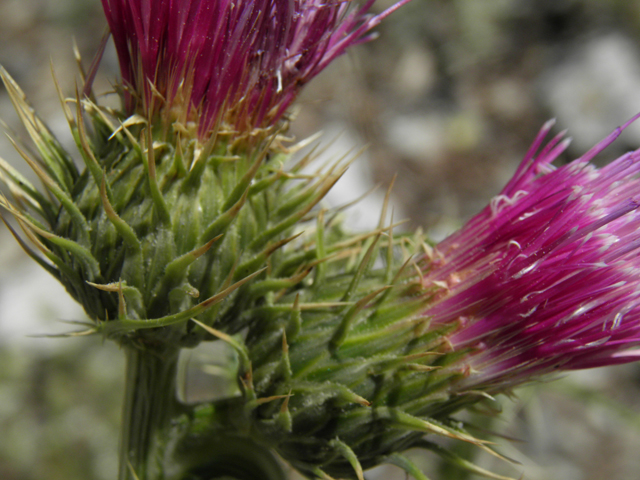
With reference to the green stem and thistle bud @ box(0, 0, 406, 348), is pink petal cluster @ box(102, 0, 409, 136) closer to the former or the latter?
thistle bud @ box(0, 0, 406, 348)

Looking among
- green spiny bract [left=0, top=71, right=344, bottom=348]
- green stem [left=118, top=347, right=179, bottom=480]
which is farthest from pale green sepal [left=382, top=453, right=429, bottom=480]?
green stem [left=118, top=347, right=179, bottom=480]

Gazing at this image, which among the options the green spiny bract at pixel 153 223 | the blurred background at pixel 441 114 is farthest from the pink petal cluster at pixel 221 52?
the blurred background at pixel 441 114

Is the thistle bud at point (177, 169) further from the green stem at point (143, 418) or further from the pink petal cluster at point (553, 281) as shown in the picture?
the pink petal cluster at point (553, 281)

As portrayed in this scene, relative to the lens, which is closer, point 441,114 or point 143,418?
point 143,418

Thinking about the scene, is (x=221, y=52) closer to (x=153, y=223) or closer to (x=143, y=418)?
(x=153, y=223)

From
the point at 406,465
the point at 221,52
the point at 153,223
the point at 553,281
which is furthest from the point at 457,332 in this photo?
the point at 221,52

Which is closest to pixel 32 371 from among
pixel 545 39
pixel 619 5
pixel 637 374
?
pixel 637 374
